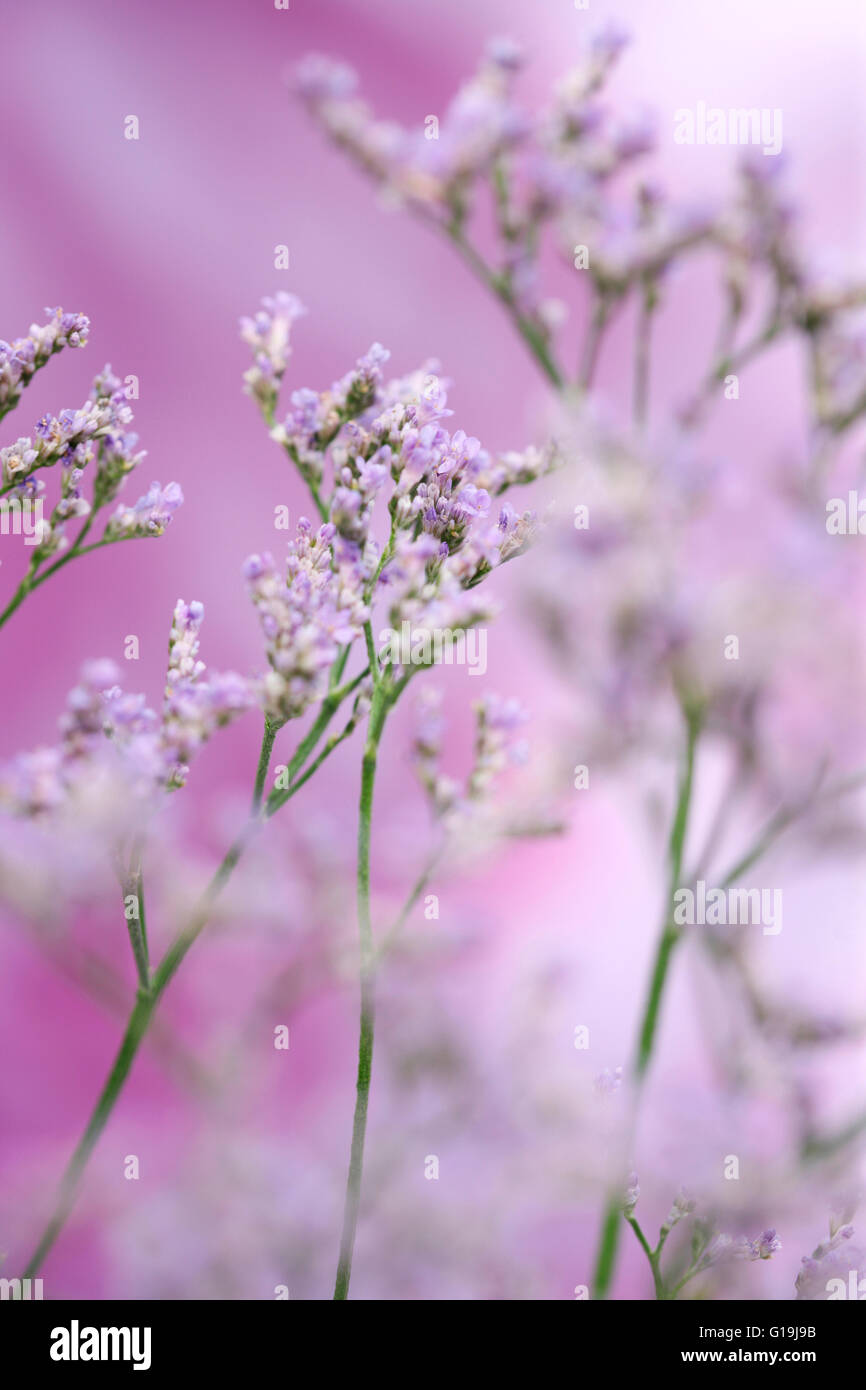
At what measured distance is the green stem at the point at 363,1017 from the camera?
0.39 metres

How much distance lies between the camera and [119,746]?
40 cm

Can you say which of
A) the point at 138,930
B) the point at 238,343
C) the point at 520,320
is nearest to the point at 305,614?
the point at 138,930

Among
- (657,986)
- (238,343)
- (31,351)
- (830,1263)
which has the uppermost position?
(238,343)

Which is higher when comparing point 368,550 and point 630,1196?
point 368,550

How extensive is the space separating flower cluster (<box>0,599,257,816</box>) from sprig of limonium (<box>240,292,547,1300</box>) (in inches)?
0.8

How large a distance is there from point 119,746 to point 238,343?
806 millimetres

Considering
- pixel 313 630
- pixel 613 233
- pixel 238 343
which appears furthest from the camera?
pixel 238 343

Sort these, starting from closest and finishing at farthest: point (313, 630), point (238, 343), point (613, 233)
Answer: point (313, 630) < point (613, 233) < point (238, 343)

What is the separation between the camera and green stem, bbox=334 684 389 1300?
0.39 metres

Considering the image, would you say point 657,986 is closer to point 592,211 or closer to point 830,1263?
point 830,1263

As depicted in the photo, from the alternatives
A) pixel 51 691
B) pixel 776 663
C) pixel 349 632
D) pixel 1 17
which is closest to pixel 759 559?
pixel 776 663

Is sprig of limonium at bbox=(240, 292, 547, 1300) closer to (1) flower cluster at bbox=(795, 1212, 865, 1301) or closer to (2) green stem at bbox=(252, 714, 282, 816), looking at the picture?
(2) green stem at bbox=(252, 714, 282, 816)

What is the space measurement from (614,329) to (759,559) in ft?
3.02

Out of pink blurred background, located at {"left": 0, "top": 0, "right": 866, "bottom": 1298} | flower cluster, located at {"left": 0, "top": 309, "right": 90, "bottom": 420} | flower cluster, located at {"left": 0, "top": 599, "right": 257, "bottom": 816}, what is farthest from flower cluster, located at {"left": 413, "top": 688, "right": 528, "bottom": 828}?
pink blurred background, located at {"left": 0, "top": 0, "right": 866, "bottom": 1298}
